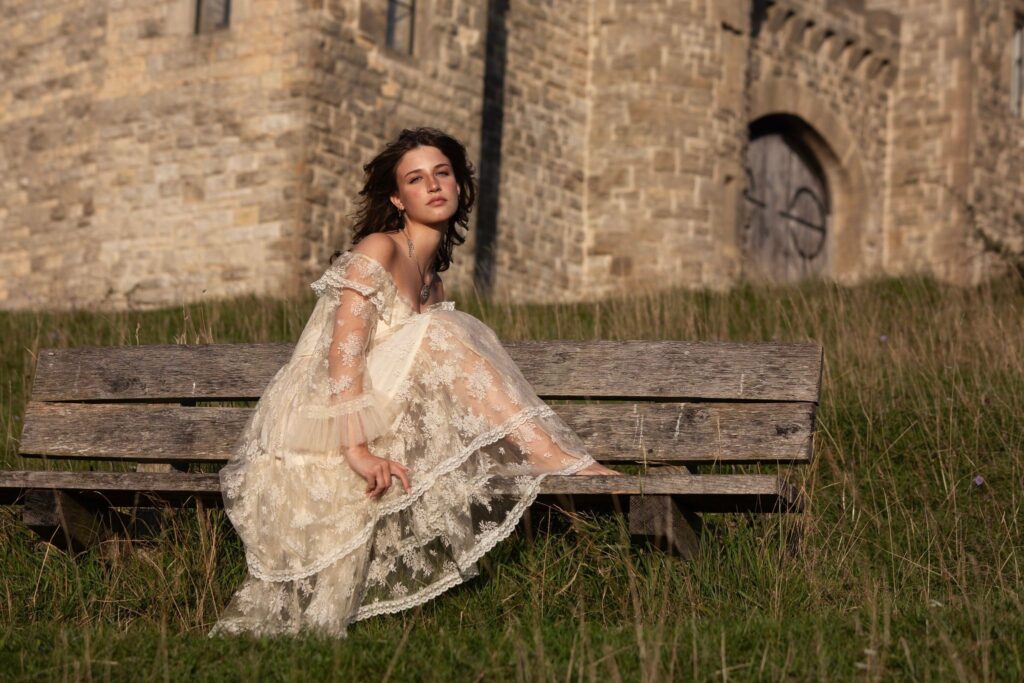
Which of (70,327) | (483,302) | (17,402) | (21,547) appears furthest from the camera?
(483,302)

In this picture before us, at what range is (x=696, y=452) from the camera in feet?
17.0

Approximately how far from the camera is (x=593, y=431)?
5363 mm

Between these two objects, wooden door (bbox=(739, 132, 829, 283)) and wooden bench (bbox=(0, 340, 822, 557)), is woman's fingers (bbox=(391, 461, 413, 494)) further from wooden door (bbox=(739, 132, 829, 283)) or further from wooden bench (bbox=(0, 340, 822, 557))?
wooden door (bbox=(739, 132, 829, 283))

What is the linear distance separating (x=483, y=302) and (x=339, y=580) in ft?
19.6

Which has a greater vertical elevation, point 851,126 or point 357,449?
point 851,126

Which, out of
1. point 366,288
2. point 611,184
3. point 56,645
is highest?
point 611,184

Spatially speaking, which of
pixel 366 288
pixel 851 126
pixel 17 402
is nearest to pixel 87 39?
pixel 17 402

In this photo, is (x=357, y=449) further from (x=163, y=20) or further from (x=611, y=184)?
(x=611, y=184)

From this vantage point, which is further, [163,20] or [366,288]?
[163,20]

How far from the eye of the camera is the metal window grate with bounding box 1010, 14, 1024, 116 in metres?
21.5

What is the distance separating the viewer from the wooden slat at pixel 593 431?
5102 millimetres

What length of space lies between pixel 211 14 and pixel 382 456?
10.1 meters

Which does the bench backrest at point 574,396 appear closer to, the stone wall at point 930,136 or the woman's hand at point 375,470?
the woman's hand at point 375,470

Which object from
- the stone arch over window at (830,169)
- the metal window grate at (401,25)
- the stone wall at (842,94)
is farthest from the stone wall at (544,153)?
the stone arch over window at (830,169)
